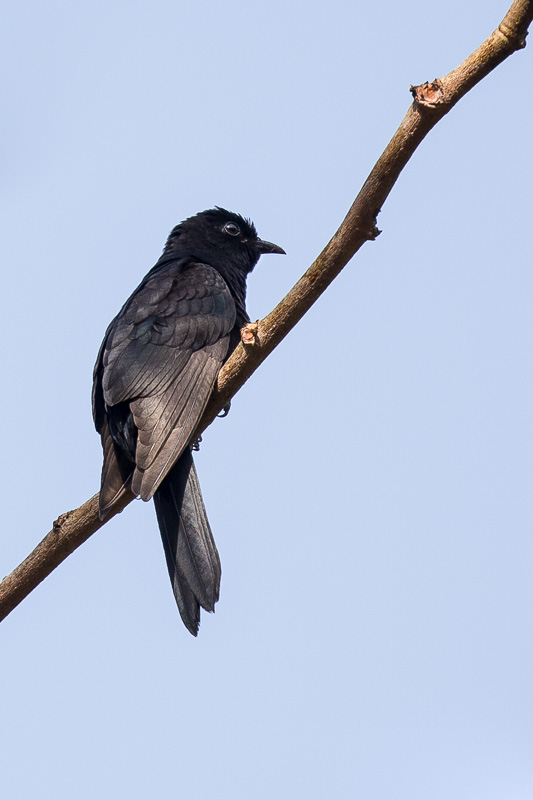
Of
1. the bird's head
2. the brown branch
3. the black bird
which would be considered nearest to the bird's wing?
the black bird

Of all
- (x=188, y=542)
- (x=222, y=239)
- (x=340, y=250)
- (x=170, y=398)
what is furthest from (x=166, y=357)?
(x=222, y=239)

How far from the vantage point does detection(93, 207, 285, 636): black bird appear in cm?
428

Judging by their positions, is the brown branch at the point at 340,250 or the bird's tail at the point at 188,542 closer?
the brown branch at the point at 340,250

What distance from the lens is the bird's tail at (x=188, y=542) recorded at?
4.34 meters

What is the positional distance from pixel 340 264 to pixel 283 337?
383mm

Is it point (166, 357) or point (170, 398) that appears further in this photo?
point (166, 357)

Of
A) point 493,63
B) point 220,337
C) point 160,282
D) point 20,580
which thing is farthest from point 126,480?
point 493,63

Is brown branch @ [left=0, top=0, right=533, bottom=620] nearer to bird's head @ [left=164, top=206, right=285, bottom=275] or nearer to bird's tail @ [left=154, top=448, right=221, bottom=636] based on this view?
bird's tail @ [left=154, top=448, right=221, bottom=636]

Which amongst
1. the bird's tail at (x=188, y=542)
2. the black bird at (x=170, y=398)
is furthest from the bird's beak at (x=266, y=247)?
the bird's tail at (x=188, y=542)

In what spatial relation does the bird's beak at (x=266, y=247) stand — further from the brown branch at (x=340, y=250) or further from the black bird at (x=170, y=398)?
the brown branch at (x=340, y=250)

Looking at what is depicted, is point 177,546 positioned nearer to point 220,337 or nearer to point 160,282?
point 220,337

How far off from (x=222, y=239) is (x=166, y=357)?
1.73 meters

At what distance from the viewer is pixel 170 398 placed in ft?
14.5

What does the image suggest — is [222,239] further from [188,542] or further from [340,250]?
[340,250]
